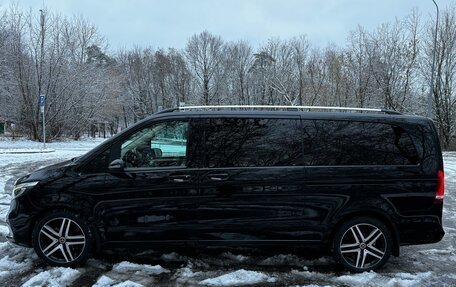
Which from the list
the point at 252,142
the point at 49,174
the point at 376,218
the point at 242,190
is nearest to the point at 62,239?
the point at 49,174

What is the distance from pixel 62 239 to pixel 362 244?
3559mm

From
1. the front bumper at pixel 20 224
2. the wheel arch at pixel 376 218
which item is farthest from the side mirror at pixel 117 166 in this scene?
the wheel arch at pixel 376 218

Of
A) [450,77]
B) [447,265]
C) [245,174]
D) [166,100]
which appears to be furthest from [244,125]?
[166,100]

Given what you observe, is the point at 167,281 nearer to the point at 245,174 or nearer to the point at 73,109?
the point at 245,174

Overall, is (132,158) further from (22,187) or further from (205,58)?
(205,58)

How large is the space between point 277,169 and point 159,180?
1.38 metres

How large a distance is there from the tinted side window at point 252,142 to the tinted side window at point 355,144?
0.18 meters

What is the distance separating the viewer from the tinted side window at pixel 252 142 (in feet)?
14.6

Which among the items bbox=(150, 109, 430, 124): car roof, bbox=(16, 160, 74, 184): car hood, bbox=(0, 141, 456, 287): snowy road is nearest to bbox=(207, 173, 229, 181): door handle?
bbox=(150, 109, 430, 124): car roof

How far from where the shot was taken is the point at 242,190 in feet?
14.5

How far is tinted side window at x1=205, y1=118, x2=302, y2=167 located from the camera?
14.6ft

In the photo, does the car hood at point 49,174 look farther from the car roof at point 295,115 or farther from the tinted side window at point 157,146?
the car roof at point 295,115

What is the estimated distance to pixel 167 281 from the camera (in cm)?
418

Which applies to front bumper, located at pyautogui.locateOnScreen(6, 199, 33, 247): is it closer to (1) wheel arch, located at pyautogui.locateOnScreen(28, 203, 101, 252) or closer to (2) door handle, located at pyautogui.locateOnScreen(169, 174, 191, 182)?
(1) wheel arch, located at pyautogui.locateOnScreen(28, 203, 101, 252)
